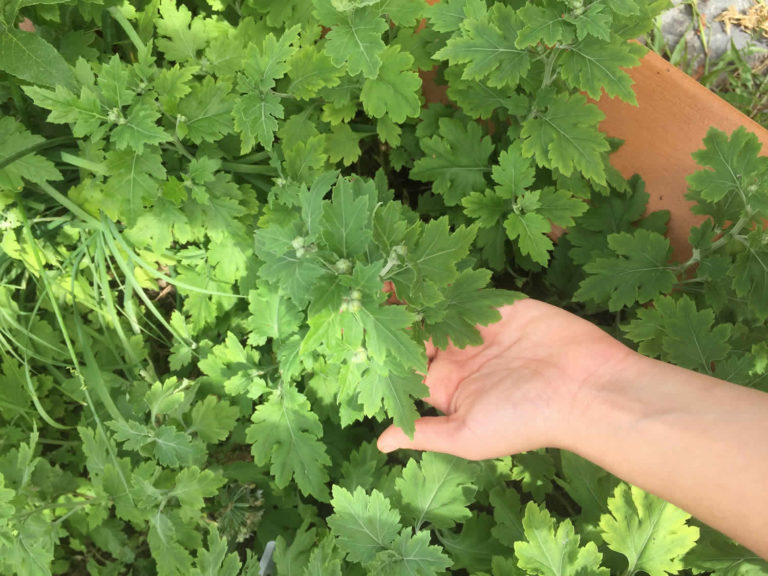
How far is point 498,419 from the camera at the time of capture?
6.43 feet

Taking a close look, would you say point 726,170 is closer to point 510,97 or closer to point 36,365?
point 510,97

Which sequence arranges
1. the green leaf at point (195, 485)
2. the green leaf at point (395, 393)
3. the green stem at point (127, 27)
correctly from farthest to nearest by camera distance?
the green stem at point (127, 27), the green leaf at point (195, 485), the green leaf at point (395, 393)

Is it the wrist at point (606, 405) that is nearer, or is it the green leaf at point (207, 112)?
the wrist at point (606, 405)

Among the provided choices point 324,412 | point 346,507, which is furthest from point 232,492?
point 346,507

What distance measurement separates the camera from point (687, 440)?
170 centimetres

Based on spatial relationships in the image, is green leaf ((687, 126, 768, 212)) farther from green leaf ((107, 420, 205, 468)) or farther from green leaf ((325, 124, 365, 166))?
green leaf ((107, 420, 205, 468))

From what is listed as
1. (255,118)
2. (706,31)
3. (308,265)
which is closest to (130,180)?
(255,118)

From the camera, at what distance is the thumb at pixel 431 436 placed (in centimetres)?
202

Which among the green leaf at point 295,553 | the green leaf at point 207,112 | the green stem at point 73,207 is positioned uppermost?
the green leaf at point 207,112

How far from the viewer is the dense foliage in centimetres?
199

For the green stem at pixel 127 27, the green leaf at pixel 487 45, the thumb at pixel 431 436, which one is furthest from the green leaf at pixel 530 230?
the green stem at pixel 127 27

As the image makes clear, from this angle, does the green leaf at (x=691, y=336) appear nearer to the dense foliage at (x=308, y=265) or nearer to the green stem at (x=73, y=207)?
the dense foliage at (x=308, y=265)

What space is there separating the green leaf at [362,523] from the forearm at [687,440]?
27.3 inches

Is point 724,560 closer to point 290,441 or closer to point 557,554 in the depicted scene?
point 557,554
